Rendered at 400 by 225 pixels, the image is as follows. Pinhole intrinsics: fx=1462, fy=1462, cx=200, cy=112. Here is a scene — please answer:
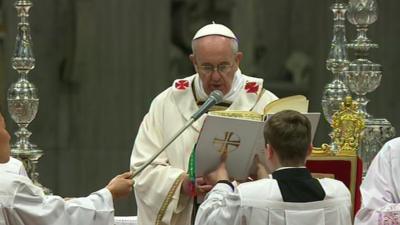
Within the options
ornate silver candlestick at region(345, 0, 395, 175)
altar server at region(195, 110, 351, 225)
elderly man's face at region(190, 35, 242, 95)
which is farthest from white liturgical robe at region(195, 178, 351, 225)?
ornate silver candlestick at region(345, 0, 395, 175)

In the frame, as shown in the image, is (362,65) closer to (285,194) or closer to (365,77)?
(365,77)

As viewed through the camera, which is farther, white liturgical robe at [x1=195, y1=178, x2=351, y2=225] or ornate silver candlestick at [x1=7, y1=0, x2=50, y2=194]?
ornate silver candlestick at [x1=7, y1=0, x2=50, y2=194]

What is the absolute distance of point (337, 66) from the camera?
349 inches

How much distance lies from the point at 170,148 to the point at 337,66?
1404 mm

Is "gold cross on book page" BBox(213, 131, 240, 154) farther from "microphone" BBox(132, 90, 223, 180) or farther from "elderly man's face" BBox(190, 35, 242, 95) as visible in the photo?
"elderly man's face" BBox(190, 35, 242, 95)

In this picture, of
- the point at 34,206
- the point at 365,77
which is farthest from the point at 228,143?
the point at 365,77

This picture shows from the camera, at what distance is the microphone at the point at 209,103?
286 inches

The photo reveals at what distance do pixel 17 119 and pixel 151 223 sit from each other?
1.28 metres

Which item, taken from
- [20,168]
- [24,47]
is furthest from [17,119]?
[20,168]

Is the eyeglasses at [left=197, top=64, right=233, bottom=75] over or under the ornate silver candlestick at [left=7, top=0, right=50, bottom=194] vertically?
A: over

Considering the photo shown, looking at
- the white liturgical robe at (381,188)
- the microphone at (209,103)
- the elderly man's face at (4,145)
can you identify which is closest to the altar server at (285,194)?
the white liturgical robe at (381,188)

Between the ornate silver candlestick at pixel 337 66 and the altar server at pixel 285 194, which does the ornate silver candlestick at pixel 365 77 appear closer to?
the ornate silver candlestick at pixel 337 66

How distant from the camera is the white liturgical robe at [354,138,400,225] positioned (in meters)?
6.73

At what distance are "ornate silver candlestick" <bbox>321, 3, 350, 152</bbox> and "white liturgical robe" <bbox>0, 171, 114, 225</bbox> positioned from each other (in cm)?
226
